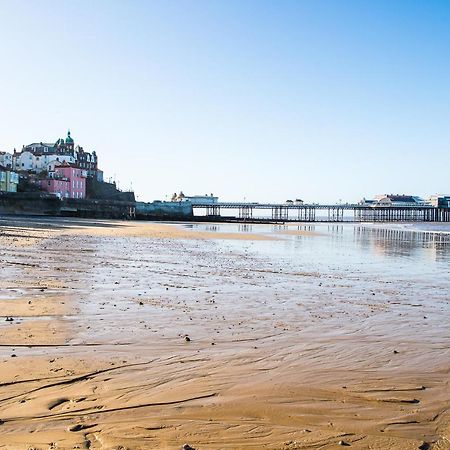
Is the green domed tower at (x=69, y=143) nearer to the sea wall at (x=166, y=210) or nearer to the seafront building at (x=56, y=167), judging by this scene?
the seafront building at (x=56, y=167)

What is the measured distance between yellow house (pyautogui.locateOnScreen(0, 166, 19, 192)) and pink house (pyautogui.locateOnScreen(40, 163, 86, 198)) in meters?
7.03

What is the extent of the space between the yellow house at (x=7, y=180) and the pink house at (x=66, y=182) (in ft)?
23.1

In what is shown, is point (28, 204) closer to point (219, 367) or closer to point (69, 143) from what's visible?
point (69, 143)

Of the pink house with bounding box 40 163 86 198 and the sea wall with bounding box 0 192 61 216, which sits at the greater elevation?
the pink house with bounding box 40 163 86 198

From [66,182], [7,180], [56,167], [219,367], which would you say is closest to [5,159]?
[56,167]

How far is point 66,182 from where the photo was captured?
10181 cm

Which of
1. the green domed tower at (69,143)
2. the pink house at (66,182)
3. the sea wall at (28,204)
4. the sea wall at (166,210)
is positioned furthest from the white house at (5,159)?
the sea wall at (28,204)

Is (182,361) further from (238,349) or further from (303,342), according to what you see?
(303,342)

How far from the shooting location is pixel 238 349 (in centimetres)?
708

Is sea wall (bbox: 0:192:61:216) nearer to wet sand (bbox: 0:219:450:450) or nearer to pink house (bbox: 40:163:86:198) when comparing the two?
pink house (bbox: 40:163:86:198)

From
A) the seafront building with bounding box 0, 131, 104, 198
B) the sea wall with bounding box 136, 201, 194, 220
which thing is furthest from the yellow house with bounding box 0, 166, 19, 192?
the sea wall with bounding box 136, 201, 194, 220

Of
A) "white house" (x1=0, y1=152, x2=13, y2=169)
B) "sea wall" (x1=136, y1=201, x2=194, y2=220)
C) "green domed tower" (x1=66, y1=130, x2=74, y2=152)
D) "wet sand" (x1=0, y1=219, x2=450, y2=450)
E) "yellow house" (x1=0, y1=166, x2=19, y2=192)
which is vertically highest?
"green domed tower" (x1=66, y1=130, x2=74, y2=152)

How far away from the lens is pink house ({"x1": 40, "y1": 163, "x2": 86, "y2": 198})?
320 ft

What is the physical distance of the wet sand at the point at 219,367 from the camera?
14.3 ft
